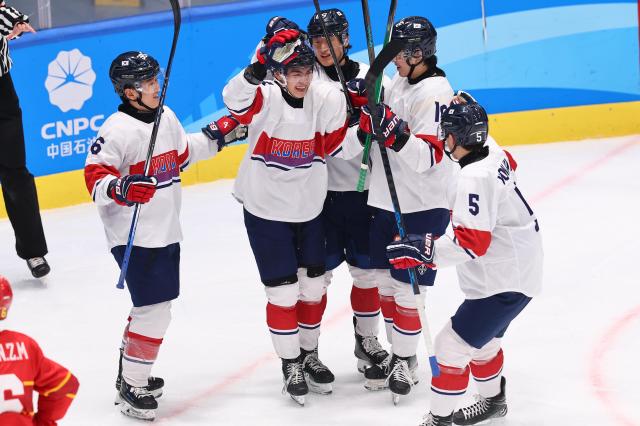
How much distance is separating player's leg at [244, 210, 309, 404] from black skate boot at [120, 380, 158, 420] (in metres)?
0.49

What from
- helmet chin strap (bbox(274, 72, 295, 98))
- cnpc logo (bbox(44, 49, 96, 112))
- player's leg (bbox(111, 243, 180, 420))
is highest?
helmet chin strap (bbox(274, 72, 295, 98))

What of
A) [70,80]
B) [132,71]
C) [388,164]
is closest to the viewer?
[388,164]

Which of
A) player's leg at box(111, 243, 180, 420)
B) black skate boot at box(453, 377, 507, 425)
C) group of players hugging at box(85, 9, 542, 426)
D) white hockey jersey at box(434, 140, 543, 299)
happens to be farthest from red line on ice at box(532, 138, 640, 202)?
player's leg at box(111, 243, 180, 420)

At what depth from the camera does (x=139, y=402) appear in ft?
15.0

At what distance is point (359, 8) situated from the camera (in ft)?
25.9

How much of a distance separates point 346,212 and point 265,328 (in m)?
0.89

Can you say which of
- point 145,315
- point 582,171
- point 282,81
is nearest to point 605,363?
point 282,81

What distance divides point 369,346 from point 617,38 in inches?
163

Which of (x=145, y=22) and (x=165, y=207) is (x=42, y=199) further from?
(x=165, y=207)

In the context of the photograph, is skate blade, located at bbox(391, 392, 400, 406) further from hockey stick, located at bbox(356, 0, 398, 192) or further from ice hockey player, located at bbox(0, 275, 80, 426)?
ice hockey player, located at bbox(0, 275, 80, 426)

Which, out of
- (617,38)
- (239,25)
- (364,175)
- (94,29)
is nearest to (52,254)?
(94,29)

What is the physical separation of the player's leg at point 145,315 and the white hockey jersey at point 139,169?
62 millimetres

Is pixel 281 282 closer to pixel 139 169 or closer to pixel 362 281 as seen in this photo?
pixel 362 281

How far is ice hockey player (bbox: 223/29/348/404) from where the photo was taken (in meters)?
4.55
